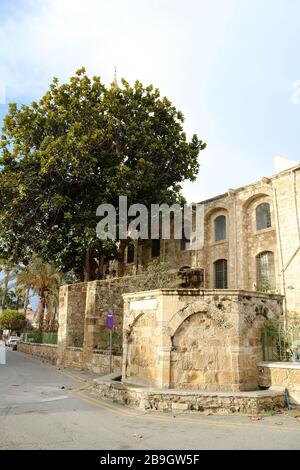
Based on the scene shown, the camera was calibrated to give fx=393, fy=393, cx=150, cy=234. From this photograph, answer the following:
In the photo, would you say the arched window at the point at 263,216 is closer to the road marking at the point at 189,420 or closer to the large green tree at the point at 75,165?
the large green tree at the point at 75,165

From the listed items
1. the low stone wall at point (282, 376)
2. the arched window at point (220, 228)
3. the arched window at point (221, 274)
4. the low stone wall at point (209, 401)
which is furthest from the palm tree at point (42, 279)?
the low stone wall at point (282, 376)

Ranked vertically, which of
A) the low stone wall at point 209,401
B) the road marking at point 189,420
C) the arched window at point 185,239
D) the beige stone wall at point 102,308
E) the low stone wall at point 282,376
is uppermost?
the arched window at point 185,239

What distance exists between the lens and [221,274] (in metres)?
24.7

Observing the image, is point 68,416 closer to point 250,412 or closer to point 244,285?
point 250,412

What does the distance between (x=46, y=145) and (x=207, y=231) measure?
37.9 ft

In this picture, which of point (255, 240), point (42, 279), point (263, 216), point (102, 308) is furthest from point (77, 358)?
point (42, 279)

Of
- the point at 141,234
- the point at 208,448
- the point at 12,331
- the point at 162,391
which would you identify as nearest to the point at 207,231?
the point at 141,234

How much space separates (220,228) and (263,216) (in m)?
3.23

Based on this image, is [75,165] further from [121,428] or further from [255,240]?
[121,428]

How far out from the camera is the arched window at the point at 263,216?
22781 mm

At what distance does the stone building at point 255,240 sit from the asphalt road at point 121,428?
1139 cm

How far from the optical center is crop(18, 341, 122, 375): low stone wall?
1622 cm

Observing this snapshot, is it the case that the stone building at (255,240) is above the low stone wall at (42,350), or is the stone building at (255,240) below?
above
